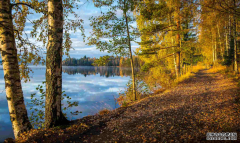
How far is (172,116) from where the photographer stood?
188 inches

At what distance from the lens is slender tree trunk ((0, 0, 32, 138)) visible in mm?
3740

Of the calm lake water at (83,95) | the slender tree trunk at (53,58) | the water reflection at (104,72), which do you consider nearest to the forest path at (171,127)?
the slender tree trunk at (53,58)

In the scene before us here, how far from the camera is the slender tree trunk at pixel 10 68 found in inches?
147

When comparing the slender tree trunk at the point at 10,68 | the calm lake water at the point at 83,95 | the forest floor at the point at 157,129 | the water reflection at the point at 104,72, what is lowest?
the calm lake water at the point at 83,95

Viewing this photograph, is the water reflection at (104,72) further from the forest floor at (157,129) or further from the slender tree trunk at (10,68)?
the slender tree trunk at (10,68)

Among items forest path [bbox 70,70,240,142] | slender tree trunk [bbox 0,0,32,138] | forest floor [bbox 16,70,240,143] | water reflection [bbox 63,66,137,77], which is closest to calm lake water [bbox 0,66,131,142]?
slender tree trunk [bbox 0,0,32,138]

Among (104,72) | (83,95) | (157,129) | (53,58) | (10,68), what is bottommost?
(83,95)

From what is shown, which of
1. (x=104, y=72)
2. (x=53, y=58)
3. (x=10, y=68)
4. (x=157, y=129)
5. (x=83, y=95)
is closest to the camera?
(x=10, y=68)

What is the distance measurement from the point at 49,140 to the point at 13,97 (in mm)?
1655

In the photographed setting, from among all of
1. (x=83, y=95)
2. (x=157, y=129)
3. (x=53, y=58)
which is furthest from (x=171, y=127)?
(x=83, y=95)

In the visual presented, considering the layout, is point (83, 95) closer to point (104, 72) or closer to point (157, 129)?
point (157, 129)

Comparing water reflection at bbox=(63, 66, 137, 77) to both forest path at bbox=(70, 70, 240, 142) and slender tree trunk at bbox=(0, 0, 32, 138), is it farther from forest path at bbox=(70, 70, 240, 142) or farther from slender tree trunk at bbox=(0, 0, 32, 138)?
slender tree trunk at bbox=(0, 0, 32, 138)

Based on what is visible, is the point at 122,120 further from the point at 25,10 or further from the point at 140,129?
the point at 25,10

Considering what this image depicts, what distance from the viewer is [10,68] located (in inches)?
149
